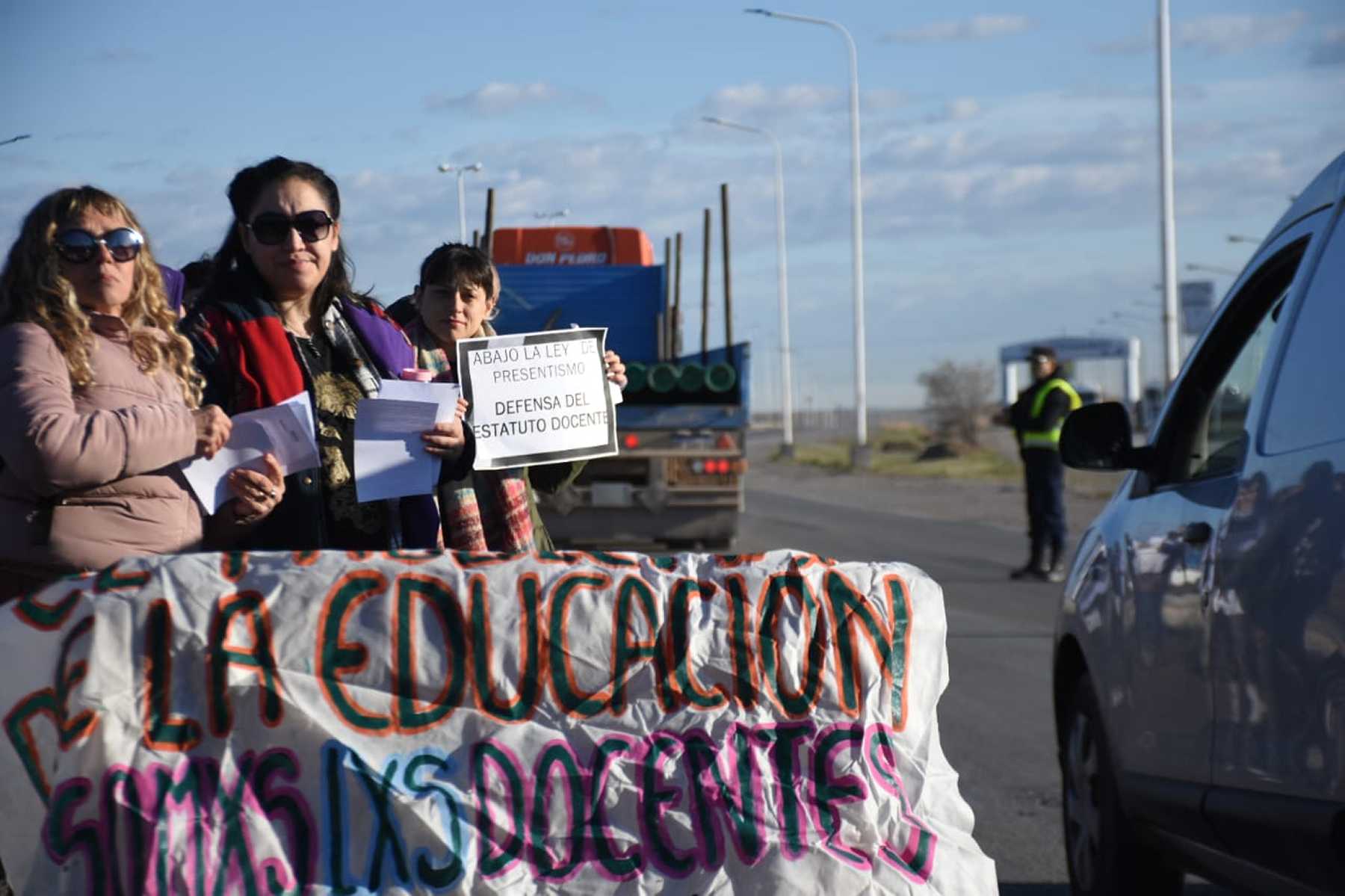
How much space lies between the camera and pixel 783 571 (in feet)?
12.0

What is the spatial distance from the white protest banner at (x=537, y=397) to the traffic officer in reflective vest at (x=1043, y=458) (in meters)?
11.4

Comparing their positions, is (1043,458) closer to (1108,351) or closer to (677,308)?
(677,308)

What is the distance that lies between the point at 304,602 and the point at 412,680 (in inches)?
10.0

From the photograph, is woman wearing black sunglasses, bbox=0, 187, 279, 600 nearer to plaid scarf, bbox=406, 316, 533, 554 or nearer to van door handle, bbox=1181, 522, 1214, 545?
plaid scarf, bbox=406, 316, 533, 554

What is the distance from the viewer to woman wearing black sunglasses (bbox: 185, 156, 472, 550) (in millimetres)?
4305

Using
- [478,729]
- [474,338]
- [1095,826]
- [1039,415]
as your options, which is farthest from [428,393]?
[1039,415]

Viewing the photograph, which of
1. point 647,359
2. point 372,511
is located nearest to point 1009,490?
point 647,359

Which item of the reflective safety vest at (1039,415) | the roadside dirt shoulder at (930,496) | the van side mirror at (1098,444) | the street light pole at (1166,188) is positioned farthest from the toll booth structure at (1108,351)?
the van side mirror at (1098,444)

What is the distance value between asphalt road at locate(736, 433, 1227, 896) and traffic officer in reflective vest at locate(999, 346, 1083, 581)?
0.40 meters

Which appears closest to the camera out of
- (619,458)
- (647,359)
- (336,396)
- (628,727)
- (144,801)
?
(144,801)

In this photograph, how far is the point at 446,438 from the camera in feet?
14.6

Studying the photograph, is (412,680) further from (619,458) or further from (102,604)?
(619,458)

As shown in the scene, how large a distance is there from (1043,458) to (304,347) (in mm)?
12504

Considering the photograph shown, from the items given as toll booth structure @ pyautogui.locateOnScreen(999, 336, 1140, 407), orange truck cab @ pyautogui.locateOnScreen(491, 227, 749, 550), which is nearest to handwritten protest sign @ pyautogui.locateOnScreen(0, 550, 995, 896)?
orange truck cab @ pyautogui.locateOnScreen(491, 227, 749, 550)
